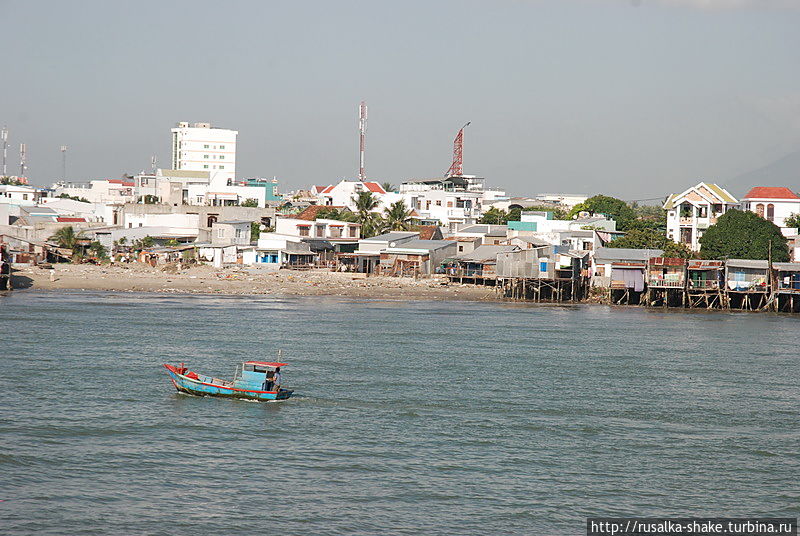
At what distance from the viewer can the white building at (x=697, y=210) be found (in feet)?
247

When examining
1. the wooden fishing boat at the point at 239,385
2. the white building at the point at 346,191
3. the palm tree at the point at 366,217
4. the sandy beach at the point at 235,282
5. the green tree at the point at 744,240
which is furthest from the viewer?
the white building at the point at 346,191

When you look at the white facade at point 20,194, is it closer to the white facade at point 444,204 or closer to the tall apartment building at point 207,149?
the tall apartment building at point 207,149

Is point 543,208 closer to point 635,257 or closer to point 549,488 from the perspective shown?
point 635,257

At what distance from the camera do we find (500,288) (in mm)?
66125

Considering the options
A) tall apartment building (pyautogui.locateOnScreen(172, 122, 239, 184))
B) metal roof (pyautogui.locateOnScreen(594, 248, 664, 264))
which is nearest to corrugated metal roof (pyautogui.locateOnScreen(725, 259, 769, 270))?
metal roof (pyautogui.locateOnScreen(594, 248, 664, 264))

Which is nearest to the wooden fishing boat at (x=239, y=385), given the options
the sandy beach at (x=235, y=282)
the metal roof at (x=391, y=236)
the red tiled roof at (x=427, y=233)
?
the sandy beach at (x=235, y=282)

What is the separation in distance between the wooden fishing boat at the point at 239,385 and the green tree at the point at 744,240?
45575mm

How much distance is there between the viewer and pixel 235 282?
64.7 metres

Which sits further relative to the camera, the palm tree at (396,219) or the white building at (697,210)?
the palm tree at (396,219)

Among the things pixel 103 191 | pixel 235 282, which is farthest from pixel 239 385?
pixel 103 191

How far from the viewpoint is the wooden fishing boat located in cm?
2861

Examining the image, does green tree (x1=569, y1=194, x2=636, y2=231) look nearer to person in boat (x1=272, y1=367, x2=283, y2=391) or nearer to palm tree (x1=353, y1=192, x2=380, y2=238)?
palm tree (x1=353, y1=192, x2=380, y2=238)

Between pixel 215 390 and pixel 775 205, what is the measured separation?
60.2m

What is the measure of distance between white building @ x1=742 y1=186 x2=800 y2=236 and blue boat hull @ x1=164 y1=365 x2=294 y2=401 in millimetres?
57801
